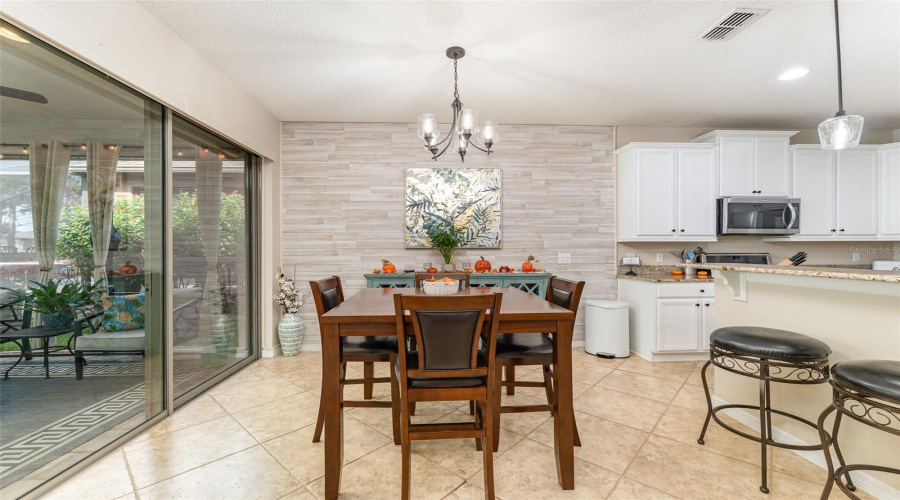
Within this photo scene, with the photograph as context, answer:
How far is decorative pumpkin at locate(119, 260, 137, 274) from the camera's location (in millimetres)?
2059

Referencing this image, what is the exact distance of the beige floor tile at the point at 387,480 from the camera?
1.61 m

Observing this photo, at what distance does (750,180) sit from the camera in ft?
12.5

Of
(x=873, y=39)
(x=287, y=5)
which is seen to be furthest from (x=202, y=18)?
(x=873, y=39)

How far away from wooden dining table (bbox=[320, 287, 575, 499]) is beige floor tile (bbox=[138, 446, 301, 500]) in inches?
13.2

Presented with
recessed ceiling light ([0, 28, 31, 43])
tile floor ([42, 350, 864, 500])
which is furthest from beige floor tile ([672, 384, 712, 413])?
recessed ceiling light ([0, 28, 31, 43])

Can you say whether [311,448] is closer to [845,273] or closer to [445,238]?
[445,238]

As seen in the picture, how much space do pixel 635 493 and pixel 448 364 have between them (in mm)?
1084

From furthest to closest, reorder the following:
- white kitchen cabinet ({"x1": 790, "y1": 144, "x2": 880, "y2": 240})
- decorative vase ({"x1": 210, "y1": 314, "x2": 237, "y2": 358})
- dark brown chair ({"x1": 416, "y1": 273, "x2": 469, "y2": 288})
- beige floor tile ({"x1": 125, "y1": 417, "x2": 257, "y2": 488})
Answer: white kitchen cabinet ({"x1": 790, "y1": 144, "x2": 880, "y2": 240}) → decorative vase ({"x1": 210, "y1": 314, "x2": 237, "y2": 358}) → dark brown chair ({"x1": 416, "y1": 273, "x2": 469, "y2": 288}) → beige floor tile ({"x1": 125, "y1": 417, "x2": 257, "y2": 488})

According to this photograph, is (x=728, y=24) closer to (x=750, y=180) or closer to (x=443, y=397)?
(x=750, y=180)

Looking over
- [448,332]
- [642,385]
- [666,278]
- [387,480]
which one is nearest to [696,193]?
[666,278]

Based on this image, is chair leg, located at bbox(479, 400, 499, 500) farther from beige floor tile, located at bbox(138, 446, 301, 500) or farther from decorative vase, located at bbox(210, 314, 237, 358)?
decorative vase, located at bbox(210, 314, 237, 358)

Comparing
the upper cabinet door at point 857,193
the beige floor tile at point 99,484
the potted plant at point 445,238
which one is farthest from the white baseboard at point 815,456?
the beige floor tile at point 99,484

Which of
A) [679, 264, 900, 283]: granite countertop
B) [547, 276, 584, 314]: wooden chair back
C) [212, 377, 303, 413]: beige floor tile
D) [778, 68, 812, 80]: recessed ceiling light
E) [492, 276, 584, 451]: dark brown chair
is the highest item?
[778, 68, 812, 80]: recessed ceiling light

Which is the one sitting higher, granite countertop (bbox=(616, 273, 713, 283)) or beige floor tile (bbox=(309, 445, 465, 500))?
granite countertop (bbox=(616, 273, 713, 283))
